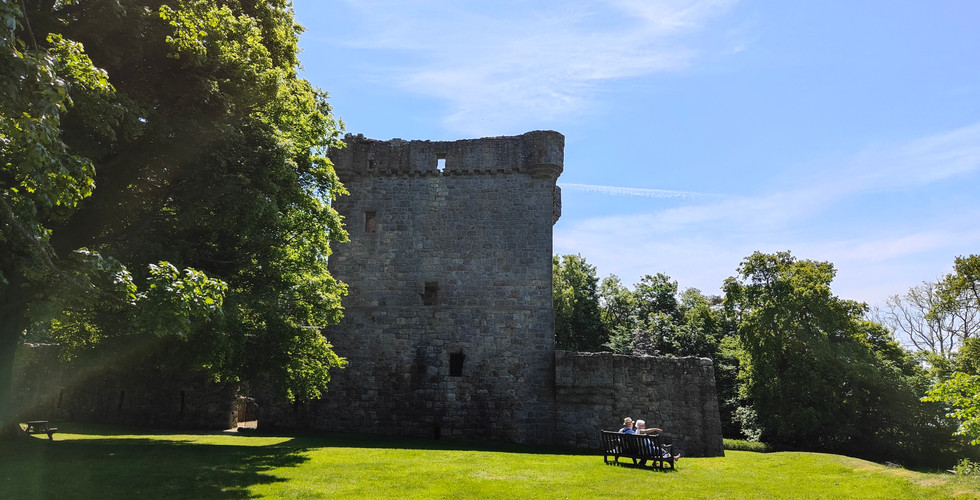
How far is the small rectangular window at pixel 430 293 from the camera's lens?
63.0 ft

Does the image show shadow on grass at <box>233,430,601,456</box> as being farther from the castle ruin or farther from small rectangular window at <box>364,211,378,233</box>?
small rectangular window at <box>364,211,378,233</box>

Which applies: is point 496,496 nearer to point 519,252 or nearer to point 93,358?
point 93,358

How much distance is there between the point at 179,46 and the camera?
919 cm

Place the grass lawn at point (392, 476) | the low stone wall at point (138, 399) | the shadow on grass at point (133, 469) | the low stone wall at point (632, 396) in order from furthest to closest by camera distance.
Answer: the low stone wall at point (138, 399) < the low stone wall at point (632, 396) < the grass lawn at point (392, 476) < the shadow on grass at point (133, 469)

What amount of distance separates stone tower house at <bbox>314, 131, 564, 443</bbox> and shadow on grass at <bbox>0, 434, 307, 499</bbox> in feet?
18.7

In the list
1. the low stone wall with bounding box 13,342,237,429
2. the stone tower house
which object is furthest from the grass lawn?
the low stone wall with bounding box 13,342,237,429

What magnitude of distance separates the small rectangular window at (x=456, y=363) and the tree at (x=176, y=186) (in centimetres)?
495

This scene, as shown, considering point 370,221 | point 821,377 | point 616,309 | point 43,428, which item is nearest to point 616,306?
point 616,309

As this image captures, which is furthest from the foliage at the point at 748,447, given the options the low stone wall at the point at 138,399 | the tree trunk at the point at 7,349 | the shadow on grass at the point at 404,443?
the tree trunk at the point at 7,349

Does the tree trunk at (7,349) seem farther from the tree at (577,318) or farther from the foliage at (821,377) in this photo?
the tree at (577,318)

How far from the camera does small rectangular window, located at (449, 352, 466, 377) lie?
60.4 feet

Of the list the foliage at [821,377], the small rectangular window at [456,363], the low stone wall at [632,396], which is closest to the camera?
the low stone wall at [632,396]

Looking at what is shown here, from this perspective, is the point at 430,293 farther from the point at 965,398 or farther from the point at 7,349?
the point at 965,398

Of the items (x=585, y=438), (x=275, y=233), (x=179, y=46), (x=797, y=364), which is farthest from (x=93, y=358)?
(x=797, y=364)
